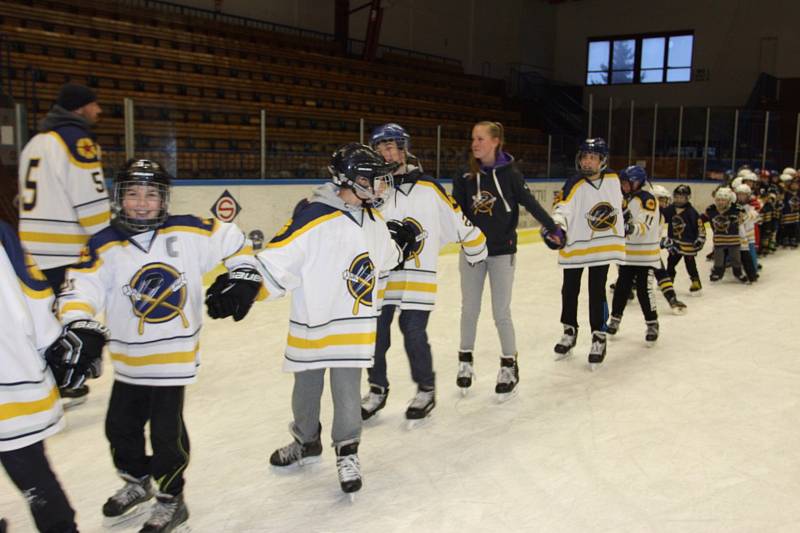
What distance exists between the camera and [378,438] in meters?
3.03

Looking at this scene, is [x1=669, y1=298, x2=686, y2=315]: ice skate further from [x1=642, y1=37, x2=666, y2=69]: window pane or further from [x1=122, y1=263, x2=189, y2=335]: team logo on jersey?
[x1=642, y1=37, x2=666, y2=69]: window pane

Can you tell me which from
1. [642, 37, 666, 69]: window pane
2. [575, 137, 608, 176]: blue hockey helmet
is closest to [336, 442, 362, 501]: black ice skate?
[575, 137, 608, 176]: blue hockey helmet

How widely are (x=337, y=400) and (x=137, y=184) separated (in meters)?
0.98

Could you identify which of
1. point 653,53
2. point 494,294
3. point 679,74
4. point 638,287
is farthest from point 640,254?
point 653,53

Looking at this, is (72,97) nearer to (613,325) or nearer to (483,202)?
(483,202)

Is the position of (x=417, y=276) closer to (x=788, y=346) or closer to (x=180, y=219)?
(x=180, y=219)

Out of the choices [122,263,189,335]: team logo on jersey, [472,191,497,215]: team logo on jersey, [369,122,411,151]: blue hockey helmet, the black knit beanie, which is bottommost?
[122,263,189,335]: team logo on jersey

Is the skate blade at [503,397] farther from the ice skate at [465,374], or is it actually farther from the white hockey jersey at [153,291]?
the white hockey jersey at [153,291]

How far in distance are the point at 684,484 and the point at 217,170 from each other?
18.0 feet

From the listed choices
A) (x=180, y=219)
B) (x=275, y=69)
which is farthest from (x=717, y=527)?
(x=275, y=69)

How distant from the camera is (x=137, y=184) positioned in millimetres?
2055

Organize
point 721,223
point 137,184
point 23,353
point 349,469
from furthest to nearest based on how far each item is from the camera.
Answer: point 721,223
point 349,469
point 137,184
point 23,353

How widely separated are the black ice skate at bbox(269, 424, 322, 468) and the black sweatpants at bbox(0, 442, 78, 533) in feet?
3.28

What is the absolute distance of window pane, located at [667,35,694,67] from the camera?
1825 cm
